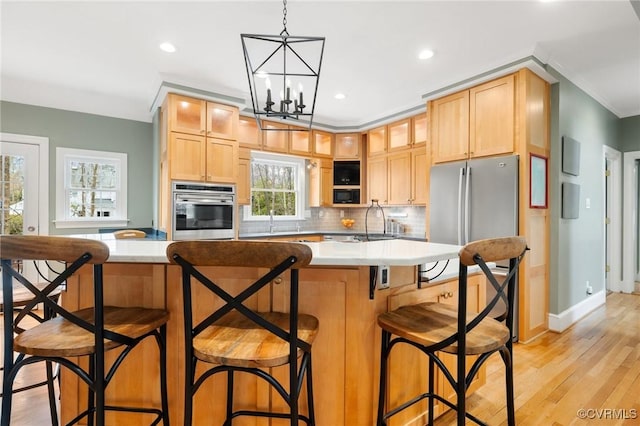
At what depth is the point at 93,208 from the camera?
4184 mm

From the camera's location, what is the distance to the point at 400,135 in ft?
15.6

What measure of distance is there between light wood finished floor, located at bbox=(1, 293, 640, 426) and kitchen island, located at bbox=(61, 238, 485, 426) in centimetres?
70

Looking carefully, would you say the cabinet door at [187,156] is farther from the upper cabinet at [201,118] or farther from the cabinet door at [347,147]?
the cabinet door at [347,147]

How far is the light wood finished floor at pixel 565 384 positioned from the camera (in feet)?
6.09

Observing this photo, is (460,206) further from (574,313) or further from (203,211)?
(203,211)

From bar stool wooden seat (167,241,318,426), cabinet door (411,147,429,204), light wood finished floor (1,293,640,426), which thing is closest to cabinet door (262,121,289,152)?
cabinet door (411,147,429,204)

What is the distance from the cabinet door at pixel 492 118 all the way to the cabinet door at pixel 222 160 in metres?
2.79

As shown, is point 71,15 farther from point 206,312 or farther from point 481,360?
point 481,360

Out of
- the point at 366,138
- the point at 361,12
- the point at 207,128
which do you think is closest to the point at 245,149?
the point at 207,128

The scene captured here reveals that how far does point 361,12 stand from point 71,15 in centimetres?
223

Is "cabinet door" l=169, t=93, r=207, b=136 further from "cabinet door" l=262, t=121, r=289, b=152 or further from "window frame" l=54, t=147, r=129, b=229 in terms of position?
"window frame" l=54, t=147, r=129, b=229

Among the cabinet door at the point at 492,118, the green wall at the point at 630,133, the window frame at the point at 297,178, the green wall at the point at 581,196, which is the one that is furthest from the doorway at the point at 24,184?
the green wall at the point at 630,133

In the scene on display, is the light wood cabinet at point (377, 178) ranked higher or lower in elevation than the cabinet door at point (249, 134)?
lower

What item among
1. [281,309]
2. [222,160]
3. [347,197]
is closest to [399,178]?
[347,197]
